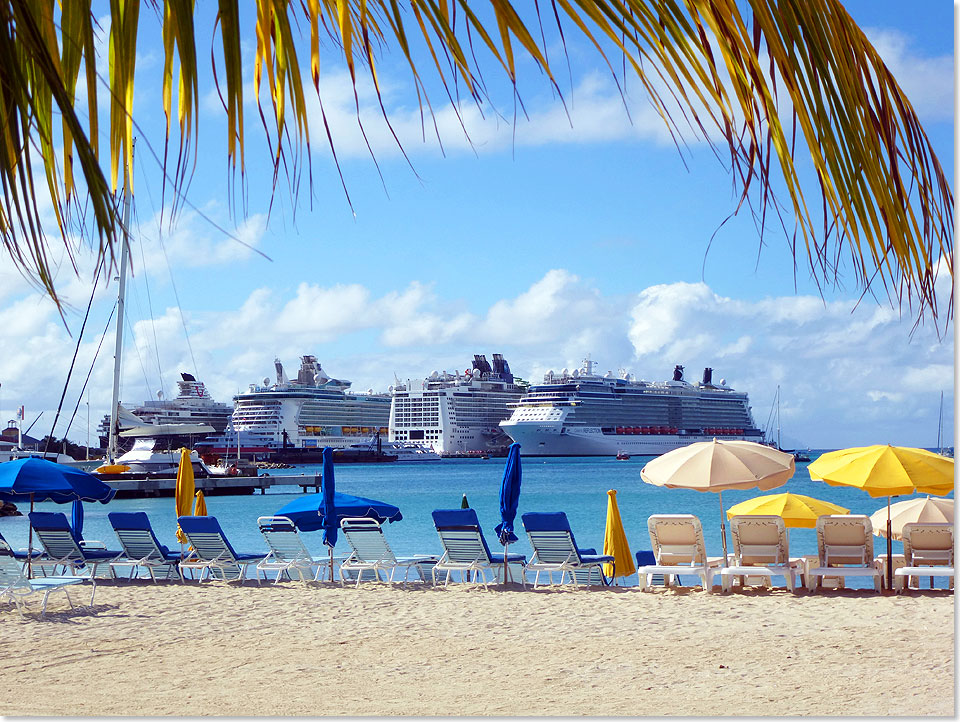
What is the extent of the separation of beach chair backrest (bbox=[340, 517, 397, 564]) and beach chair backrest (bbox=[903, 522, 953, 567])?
13.3 feet

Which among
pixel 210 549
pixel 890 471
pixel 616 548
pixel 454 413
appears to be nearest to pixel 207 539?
pixel 210 549

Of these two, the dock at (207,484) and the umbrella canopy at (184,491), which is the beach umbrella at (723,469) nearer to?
the umbrella canopy at (184,491)

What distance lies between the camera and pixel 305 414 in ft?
245

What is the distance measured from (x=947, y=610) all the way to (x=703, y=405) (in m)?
67.3

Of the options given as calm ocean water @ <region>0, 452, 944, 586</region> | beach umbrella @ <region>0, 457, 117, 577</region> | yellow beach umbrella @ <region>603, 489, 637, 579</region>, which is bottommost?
calm ocean water @ <region>0, 452, 944, 586</region>

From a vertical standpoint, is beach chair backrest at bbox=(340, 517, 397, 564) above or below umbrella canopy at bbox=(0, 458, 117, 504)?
below

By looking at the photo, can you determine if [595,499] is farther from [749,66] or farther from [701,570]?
[749,66]

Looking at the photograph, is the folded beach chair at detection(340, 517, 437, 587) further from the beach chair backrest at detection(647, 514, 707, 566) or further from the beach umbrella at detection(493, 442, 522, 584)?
the beach chair backrest at detection(647, 514, 707, 566)

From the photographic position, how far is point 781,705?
4395 mm

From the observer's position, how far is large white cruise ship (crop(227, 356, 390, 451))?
242 ft

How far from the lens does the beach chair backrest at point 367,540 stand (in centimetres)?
861

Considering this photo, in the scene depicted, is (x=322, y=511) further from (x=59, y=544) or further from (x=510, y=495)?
(x=59, y=544)

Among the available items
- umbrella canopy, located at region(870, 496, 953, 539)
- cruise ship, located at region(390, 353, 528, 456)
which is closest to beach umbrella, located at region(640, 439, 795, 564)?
umbrella canopy, located at region(870, 496, 953, 539)

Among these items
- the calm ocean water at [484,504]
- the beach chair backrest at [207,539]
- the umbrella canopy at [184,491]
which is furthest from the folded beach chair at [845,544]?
the umbrella canopy at [184,491]
